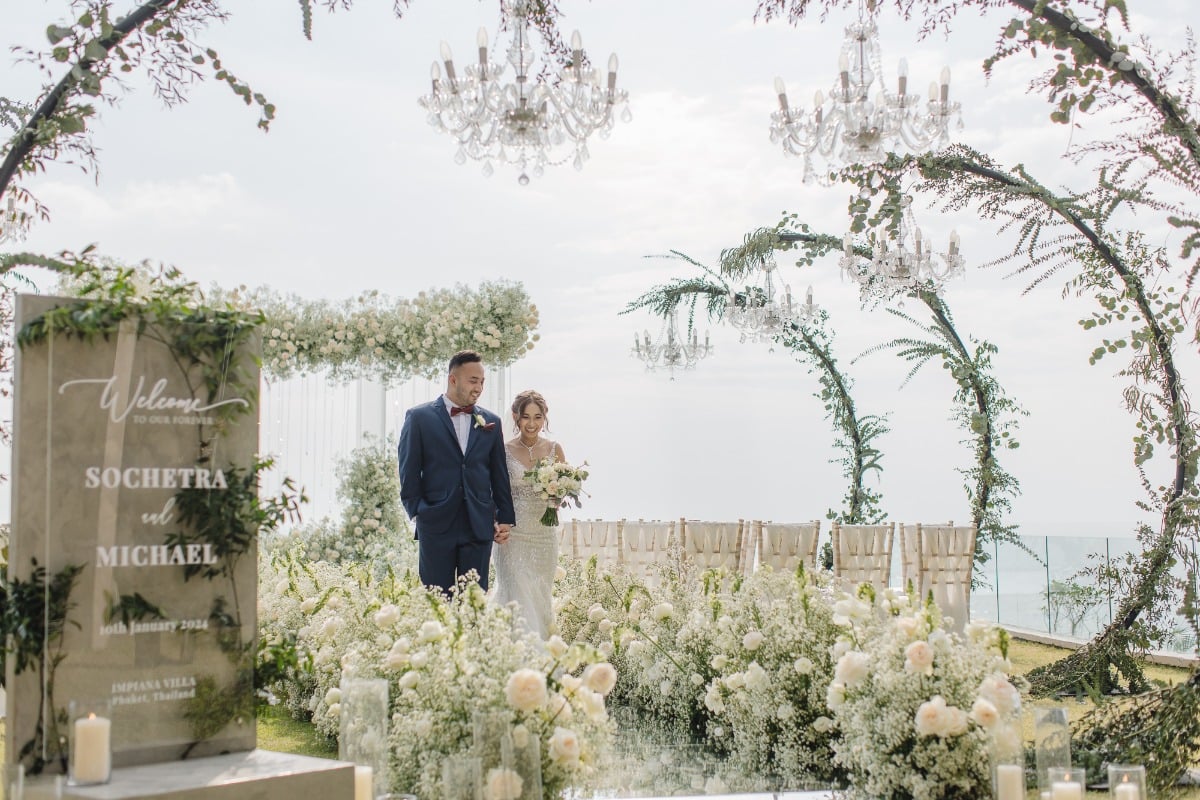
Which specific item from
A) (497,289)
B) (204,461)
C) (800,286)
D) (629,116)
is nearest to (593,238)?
(497,289)

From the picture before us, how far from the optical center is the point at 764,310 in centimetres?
982

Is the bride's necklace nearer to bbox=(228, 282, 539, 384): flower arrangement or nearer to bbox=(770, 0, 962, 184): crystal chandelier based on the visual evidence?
bbox=(770, 0, 962, 184): crystal chandelier

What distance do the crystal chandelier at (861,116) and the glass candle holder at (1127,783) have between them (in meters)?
3.62

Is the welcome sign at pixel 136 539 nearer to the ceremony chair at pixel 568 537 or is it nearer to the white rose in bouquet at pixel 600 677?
the white rose in bouquet at pixel 600 677

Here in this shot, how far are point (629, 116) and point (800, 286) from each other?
482 centimetres

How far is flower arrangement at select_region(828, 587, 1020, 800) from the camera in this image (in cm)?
368

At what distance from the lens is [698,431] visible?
11.1m

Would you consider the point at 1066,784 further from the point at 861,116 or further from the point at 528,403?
the point at 528,403

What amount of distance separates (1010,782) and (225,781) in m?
2.23

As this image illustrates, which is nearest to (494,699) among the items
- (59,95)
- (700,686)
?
(700,686)

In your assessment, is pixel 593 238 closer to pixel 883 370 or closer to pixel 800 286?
pixel 800 286

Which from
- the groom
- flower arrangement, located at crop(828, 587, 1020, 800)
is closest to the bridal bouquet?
the groom

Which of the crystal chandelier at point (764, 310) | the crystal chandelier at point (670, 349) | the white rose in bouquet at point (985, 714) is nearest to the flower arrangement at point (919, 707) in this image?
the white rose in bouquet at point (985, 714)

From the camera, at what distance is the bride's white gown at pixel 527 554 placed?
6.80m
